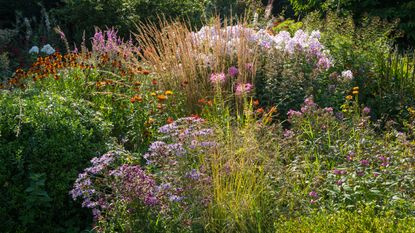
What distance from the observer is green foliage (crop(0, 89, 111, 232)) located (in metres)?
4.70

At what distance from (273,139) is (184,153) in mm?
966

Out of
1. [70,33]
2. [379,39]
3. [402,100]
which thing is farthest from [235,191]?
[70,33]

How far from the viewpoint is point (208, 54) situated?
267 inches

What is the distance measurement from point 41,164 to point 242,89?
212cm

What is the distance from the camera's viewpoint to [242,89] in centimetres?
590

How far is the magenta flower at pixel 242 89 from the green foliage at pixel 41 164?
1.53 m

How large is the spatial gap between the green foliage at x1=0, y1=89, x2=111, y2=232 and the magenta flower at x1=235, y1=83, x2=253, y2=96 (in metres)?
1.53

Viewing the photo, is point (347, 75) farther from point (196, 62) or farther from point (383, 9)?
point (383, 9)

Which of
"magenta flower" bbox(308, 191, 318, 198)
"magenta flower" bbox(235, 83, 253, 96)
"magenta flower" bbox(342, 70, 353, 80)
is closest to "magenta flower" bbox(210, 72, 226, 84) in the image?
"magenta flower" bbox(235, 83, 253, 96)

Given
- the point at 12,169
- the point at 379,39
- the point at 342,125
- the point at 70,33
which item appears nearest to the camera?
the point at 12,169

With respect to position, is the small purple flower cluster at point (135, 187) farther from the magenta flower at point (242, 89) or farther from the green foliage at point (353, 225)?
the magenta flower at point (242, 89)

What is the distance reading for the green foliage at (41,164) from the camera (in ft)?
15.4

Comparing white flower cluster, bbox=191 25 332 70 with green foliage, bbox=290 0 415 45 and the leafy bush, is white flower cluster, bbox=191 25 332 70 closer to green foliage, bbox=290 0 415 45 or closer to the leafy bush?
the leafy bush

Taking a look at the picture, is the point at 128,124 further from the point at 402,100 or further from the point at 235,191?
the point at 402,100
